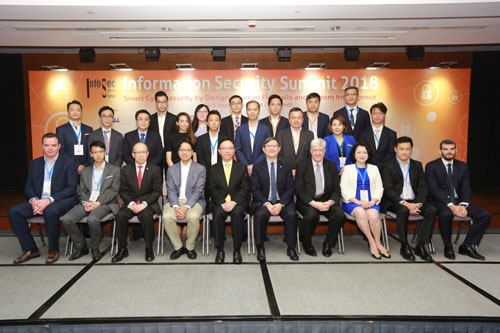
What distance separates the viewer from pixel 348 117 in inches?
203

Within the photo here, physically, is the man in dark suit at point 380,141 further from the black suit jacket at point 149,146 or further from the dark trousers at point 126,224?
the dark trousers at point 126,224

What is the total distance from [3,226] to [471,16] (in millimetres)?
7098

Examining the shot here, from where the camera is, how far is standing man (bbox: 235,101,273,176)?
457cm

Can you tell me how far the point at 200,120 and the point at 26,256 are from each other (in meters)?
2.75

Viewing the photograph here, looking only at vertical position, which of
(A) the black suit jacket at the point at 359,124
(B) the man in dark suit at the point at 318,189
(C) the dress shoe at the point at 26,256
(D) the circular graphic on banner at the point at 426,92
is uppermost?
(D) the circular graphic on banner at the point at 426,92

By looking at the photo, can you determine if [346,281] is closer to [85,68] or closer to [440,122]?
Answer: [440,122]

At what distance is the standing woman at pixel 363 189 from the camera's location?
13.2 ft

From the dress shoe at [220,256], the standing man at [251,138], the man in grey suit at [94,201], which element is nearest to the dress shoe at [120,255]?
the man in grey suit at [94,201]

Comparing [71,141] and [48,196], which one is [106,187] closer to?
[48,196]

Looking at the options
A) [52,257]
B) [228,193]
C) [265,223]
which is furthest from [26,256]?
[265,223]

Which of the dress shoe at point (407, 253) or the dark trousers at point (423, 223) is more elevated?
the dark trousers at point (423, 223)

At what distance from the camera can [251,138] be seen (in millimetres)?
4652

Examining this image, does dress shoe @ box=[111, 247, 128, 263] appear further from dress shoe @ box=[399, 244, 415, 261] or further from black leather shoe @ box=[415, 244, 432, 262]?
black leather shoe @ box=[415, 244, 432, 262]

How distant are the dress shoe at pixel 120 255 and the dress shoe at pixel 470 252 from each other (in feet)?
12.8
